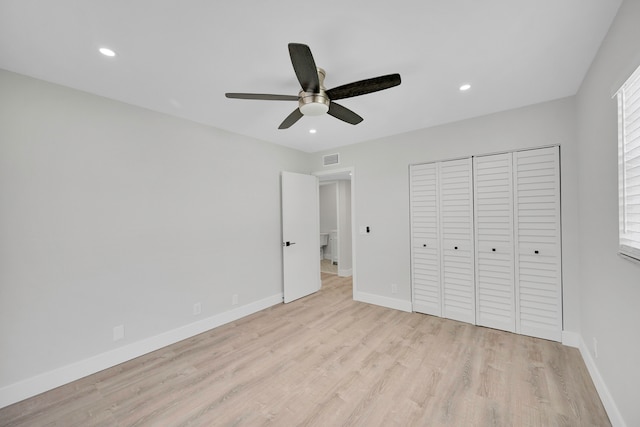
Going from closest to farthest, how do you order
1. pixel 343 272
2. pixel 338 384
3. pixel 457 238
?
pixel 338 384 < pixel 457 238 < pixel 343 272

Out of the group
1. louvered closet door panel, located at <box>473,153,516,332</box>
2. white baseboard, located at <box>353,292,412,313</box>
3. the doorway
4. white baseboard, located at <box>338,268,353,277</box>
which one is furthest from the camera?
white baseboard, located at <box>338,268,353,277</box>

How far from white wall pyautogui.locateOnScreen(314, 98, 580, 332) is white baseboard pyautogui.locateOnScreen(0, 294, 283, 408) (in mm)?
2137

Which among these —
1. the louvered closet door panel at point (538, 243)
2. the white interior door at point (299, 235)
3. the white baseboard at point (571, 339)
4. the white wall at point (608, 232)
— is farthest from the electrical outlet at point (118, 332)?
the white baseboard at point (571, 339)

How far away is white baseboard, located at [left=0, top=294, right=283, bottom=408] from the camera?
1938 mm

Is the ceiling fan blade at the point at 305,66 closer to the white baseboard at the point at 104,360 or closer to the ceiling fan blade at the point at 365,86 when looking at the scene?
the ceiling fan blade at the point at 365,86

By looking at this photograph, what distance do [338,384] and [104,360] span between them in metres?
2.13

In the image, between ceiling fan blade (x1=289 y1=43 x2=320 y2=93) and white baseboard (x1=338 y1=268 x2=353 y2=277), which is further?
white baseboard (x1=338 y1=268 x2=353 y2=277)

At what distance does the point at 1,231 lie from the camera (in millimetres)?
1899

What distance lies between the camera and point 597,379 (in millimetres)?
1921

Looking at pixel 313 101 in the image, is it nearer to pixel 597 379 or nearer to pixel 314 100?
pixel 314 100

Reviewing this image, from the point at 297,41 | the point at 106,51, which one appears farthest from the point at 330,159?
the point at 106,51

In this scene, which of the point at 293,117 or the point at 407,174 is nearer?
the point at 293,117

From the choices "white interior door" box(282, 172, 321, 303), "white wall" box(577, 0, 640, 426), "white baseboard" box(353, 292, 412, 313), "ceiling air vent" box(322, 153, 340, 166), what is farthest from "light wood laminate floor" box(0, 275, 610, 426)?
"ceiling air vent" box(322, 153, 340, 166)

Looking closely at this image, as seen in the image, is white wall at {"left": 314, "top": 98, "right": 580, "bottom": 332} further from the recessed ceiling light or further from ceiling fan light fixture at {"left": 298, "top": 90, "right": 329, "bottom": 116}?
the recessed ceiling light
